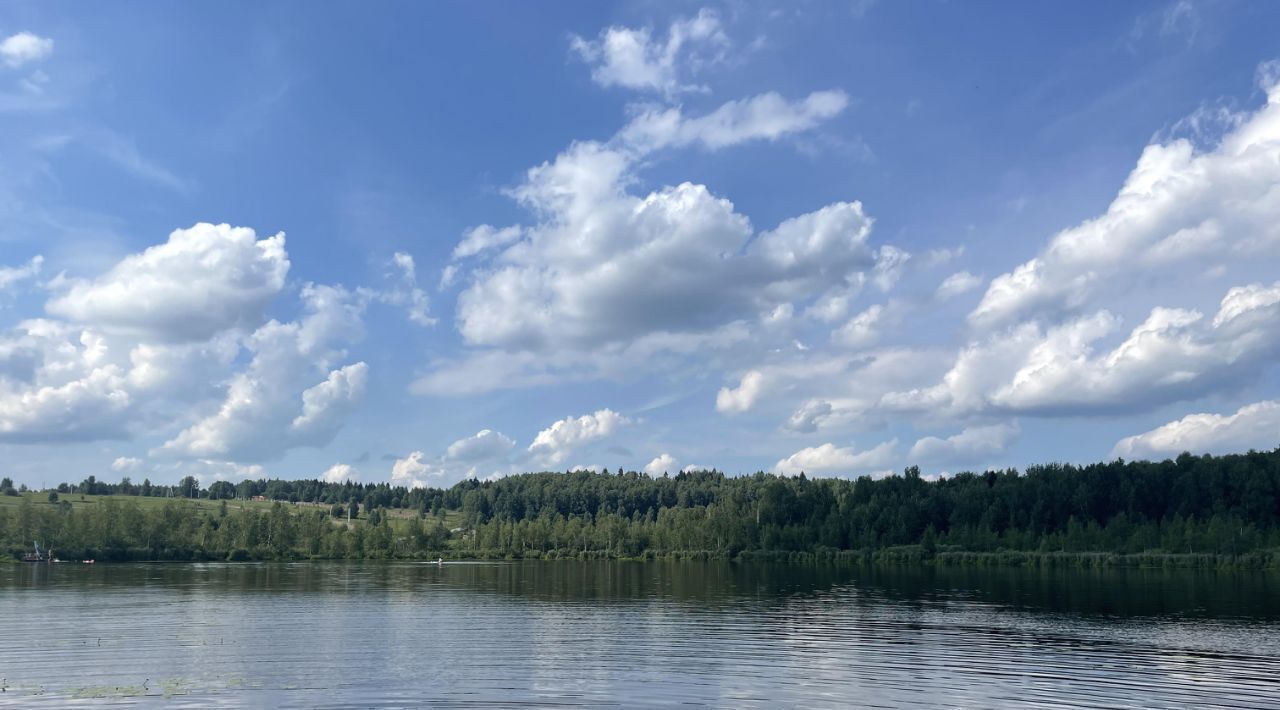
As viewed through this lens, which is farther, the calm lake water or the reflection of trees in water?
the reflection of trees in water

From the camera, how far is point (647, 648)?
60.7 metres

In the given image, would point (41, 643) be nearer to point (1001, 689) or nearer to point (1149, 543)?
point (1001, 689)

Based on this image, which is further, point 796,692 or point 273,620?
point 273,620

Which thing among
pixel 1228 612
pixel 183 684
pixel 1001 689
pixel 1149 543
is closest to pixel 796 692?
pixel 1001 689

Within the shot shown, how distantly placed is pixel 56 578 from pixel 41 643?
106163 mm

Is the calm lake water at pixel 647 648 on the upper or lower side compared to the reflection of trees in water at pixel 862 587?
upper

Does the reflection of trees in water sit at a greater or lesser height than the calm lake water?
lesser

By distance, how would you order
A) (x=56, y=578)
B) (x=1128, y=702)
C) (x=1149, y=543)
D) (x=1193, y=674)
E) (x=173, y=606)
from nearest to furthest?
1. (x=1128, y=702)
2. (x=1193, y=674)
3. (x=173, y=606)
4. (x=56, y=578)
5. (x=1149, y=543)

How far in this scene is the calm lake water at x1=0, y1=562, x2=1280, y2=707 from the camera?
44.3 metres

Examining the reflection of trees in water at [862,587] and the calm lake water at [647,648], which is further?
the reflection of trees in water at [862,587]

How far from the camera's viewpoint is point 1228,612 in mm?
85000

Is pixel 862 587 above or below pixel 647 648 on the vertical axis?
below

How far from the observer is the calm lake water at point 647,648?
4434 cm

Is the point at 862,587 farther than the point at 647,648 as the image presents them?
Yes
